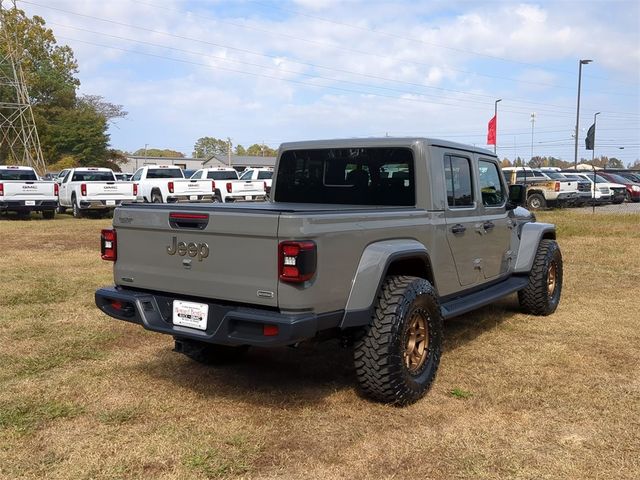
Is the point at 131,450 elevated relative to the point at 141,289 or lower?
lower

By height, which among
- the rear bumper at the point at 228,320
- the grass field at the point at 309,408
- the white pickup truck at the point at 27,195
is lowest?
the grass field at the point at 309,408

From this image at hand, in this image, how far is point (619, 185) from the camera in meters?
29.3

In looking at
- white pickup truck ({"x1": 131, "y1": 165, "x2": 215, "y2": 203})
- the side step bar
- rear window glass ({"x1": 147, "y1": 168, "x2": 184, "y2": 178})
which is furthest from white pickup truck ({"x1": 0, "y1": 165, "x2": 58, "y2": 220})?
the side step bar

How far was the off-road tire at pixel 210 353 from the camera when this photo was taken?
472cm

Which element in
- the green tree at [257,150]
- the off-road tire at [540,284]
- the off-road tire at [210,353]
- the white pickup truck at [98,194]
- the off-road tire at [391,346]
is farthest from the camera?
the green tree at [257,150]

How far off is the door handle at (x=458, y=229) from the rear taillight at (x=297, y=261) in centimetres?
171

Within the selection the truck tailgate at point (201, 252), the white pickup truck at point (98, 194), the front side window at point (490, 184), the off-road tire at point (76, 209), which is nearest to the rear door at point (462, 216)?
the front side window at point (490, 184)

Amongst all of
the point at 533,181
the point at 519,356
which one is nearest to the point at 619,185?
the point at 533,181

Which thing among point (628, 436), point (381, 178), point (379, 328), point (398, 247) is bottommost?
point (628, 436)

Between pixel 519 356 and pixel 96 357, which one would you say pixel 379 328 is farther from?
pixel 96 357

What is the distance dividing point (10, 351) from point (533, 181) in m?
22.4

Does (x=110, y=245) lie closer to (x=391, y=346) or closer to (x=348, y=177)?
(x=348, y=177)

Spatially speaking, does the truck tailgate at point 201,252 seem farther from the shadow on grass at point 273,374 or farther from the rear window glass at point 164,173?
the rear window glass at point 164,173

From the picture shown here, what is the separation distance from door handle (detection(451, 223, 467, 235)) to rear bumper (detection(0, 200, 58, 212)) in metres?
16.3
